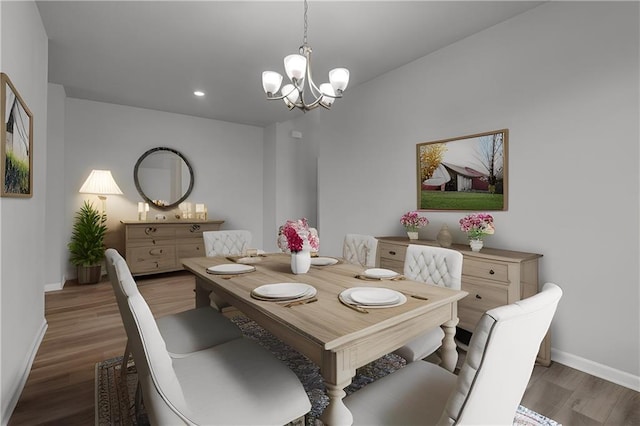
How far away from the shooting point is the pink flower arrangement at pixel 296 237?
69.8 inches

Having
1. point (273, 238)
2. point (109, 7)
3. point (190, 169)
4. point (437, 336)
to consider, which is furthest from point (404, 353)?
point (190, 169)

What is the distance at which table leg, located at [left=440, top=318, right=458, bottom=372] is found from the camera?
59.9 inches

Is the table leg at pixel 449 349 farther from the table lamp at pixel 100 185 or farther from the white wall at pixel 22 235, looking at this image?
the table lamp at pixel 100 185

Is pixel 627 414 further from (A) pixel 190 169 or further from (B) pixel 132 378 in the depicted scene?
(A) pixel 190 169

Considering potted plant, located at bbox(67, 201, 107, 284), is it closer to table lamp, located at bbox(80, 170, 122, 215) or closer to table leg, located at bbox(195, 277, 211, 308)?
table lamp, located at bbox(80, 170, 122, 215)

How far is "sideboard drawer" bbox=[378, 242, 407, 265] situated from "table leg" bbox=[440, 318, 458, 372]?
4.59 ft

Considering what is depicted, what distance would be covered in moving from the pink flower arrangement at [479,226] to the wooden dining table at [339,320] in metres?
1.12

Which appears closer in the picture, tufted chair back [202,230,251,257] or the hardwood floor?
the hardwood floor

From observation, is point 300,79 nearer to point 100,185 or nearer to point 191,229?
point 191,229

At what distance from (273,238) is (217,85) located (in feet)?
9.63

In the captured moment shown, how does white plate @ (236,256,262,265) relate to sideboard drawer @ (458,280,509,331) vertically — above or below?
above

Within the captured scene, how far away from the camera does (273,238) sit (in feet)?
19.5

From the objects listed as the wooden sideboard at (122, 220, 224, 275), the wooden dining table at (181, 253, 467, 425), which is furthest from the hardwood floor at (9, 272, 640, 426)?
the wooden sideboard at (122, 220, 224, 275)

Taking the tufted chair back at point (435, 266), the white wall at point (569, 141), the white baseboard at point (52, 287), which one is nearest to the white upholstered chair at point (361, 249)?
the tufted chair back at point (435, 266)
